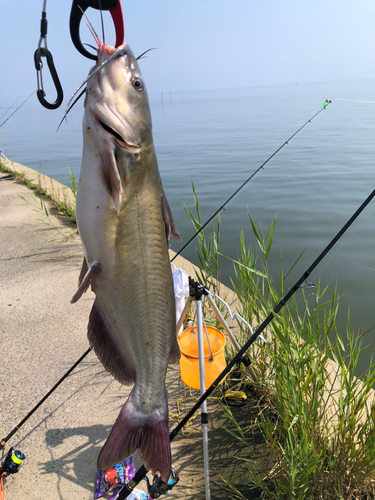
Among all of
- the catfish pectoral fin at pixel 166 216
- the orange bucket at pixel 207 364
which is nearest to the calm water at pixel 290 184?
the orange bucket at pixel 207 364

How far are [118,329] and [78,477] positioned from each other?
160cm

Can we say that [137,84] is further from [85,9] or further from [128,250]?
[128,250]

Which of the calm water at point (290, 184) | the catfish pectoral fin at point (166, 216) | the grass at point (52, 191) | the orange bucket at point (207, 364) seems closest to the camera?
the catfish pectoral fin at point (166, 216)

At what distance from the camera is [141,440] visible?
164 centimetres

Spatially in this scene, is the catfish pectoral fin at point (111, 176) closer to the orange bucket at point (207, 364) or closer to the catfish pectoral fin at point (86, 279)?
the catfish pectoral fin at point (86, 279)

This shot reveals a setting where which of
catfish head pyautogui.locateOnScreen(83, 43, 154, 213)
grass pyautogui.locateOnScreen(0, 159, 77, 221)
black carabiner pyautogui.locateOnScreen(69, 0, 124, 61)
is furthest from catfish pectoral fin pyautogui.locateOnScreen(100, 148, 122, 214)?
grass pyautogui.locateOnScreen(0, 159, 77, 221)

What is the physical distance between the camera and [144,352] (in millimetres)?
1626

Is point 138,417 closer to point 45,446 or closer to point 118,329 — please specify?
point 118,329

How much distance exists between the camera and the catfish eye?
4.81 ft

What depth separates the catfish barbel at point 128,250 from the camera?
1.41 meters

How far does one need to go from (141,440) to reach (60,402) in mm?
1849

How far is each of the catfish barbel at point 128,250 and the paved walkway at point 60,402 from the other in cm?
113

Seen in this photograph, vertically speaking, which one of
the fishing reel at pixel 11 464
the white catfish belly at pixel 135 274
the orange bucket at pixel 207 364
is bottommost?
the fishing reel at pixel 11 464

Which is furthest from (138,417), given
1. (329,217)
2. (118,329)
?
(329,217)
